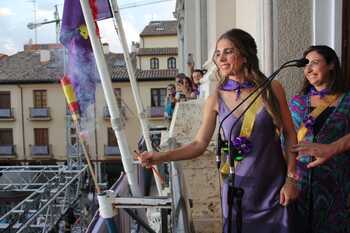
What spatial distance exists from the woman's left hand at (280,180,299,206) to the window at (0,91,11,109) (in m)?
41.6

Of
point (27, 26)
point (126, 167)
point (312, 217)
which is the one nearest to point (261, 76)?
point (312, 217)

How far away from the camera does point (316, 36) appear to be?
3.31 metres

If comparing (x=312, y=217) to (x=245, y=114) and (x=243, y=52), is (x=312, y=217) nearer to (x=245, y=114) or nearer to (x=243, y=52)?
(x=245, y=114)

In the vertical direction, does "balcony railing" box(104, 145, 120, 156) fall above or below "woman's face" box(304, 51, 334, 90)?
below

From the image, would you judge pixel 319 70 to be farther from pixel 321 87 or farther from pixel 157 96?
pixel 157 96

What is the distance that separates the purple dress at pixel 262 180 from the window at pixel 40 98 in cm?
4048

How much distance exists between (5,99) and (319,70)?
41.8 meters

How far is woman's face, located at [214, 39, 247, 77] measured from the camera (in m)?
1.86

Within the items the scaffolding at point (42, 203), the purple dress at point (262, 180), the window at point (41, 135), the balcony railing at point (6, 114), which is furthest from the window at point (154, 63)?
the purple dress at point (262, 180)

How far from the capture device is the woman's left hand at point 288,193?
5.97 feet

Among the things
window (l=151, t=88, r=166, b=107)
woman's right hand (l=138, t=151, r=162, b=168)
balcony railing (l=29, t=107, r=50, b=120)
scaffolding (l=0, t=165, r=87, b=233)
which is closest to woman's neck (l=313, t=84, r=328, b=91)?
woman's right hand (l=138, t=151, r=162, b=168)

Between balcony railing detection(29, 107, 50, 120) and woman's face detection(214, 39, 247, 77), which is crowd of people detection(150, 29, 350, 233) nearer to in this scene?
woman's face detection(214, 39, 247, 77)

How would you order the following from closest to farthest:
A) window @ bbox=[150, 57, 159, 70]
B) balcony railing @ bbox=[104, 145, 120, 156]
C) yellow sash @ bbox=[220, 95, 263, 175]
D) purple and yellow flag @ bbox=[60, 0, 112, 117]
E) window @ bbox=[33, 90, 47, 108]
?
yellow sash @ bbox=[220, 95, 263, 175] < purple and yellow flag @ bbox=[60, 0, 112, 117] < balcony railing @ bbox=[104, 145, 120, 156] < window @ bbox=[33, 90, 47, 108] < window @ bbox=[150, 57, 159, 70]

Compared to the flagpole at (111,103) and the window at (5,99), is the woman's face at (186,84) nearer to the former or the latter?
the flagpole at (111,103)
